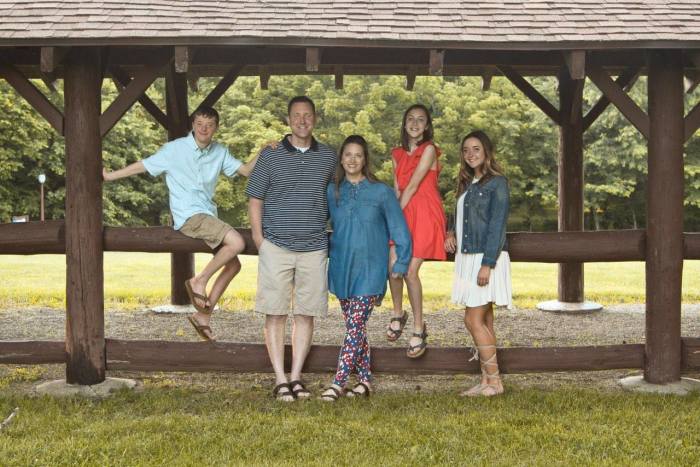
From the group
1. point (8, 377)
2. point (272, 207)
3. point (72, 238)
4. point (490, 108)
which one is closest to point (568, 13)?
point (272, 207)

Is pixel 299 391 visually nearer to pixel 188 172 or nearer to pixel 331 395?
pixel 331 395

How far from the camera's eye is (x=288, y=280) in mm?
6730

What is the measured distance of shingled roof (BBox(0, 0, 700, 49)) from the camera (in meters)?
6.67

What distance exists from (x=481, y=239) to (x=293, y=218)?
1399mm

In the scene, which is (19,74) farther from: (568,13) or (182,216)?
(568,13)

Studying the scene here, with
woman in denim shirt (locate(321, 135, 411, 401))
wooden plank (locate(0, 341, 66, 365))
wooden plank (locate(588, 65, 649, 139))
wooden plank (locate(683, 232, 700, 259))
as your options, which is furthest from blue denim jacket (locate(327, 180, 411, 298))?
wooden plank (locate(0, 341, 66, 365))

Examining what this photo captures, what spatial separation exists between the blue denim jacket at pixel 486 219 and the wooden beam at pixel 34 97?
10.6 feet

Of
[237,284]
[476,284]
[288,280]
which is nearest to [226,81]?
[288,280]

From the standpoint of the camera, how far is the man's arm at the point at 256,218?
262 inches

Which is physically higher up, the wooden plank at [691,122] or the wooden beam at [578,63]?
the wooden beam at [578,63]

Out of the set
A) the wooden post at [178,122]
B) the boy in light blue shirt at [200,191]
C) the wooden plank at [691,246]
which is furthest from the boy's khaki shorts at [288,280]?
the wooden post at [178,122]

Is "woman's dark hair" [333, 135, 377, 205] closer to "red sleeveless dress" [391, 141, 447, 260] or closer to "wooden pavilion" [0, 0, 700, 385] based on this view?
"red sleeveless dress" [391, 141, 447, 260]

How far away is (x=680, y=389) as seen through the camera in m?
7.20

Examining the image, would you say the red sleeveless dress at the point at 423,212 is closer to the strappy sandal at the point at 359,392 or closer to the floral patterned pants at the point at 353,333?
the floral patterned pants at the point at 353,333
